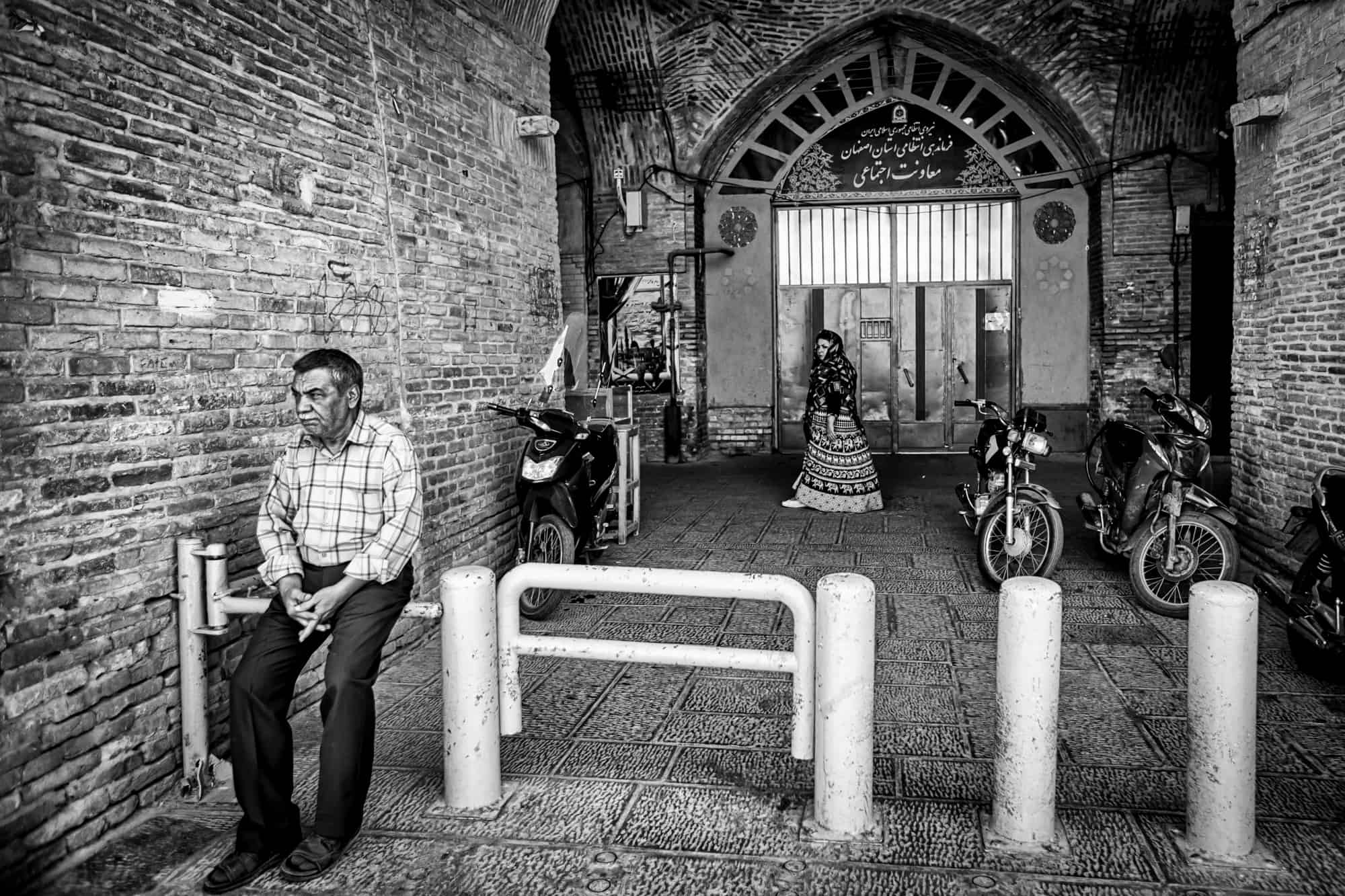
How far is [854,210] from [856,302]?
1188 millimetres

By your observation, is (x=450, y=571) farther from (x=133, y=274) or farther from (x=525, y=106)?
(x=525, y=106)

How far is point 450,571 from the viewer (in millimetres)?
3182

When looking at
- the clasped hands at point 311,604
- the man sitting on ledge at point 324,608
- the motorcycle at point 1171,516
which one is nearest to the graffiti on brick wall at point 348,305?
the man sitting on ledge at point 324,608

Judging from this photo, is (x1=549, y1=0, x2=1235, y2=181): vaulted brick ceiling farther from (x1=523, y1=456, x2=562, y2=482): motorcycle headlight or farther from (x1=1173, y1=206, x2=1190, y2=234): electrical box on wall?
(x1=523, y1=456, x2=562, y2=482): motorcycle headlight

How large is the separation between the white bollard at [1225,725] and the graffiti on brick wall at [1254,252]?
14.2 feet

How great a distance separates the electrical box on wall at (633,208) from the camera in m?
12.3

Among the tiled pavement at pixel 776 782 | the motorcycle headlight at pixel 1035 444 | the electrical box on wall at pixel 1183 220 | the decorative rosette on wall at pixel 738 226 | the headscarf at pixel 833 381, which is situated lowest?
the tiled pavement at pixel 776 782

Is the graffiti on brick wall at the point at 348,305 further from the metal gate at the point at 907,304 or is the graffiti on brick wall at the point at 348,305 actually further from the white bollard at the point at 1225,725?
the metal gate at the point at 907,304

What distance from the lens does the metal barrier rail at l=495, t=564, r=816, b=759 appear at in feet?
10.00

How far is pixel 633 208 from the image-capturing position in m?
12.3

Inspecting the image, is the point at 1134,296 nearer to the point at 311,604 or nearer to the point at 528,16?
the point at 528,16

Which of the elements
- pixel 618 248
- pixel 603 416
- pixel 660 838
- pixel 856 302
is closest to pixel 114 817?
pixel 660 838

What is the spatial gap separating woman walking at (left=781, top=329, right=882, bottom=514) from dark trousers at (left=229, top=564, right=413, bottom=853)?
5872 millimetres

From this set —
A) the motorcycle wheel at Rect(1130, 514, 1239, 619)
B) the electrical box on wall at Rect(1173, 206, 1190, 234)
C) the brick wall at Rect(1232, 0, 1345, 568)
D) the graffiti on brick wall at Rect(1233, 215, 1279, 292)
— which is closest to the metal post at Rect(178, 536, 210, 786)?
the motorcycle wheel at Rect(1130, 514, 1239, 619)
